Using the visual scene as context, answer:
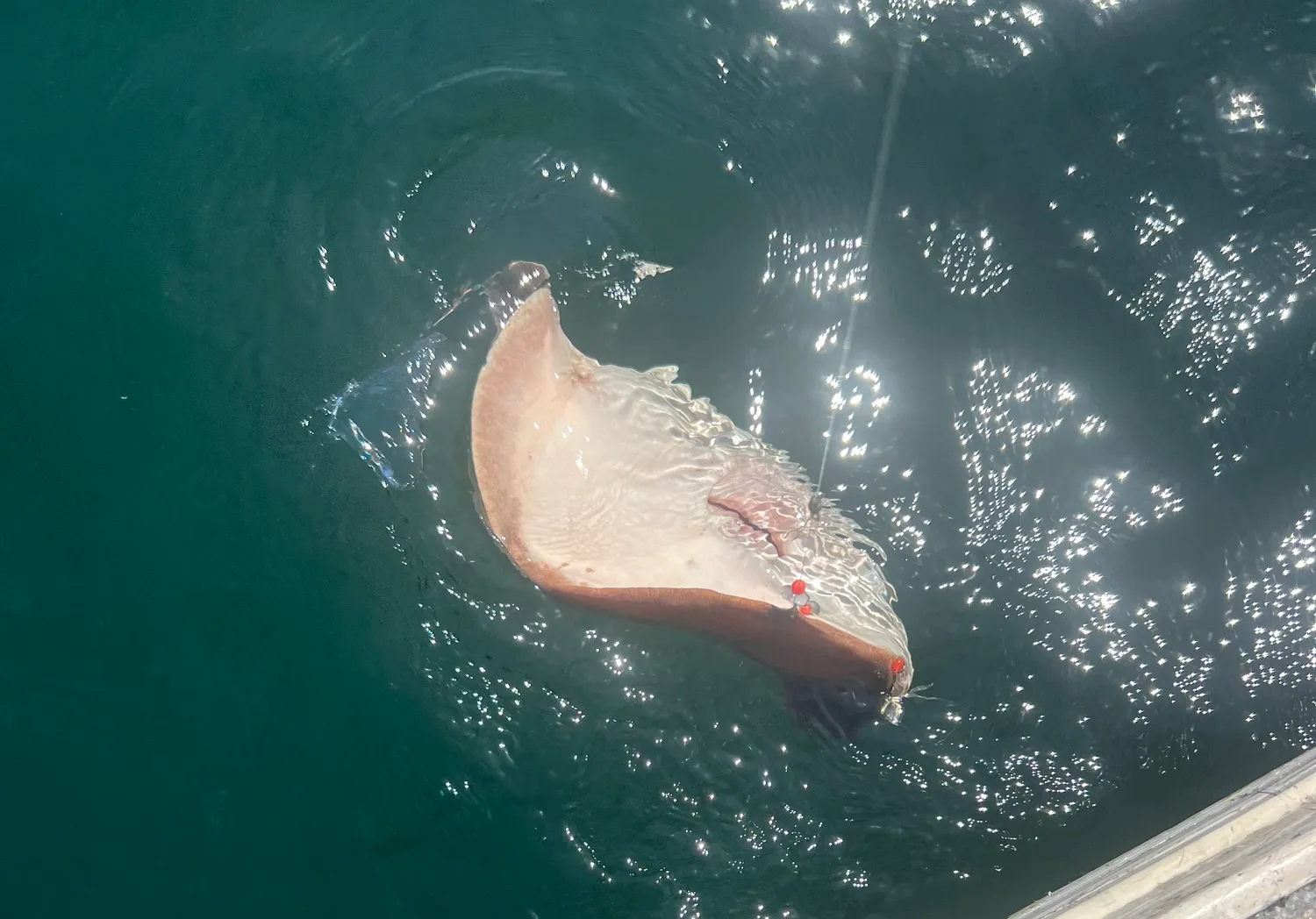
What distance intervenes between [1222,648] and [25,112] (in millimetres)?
6614

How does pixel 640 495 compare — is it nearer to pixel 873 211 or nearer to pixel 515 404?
pixel 515 404

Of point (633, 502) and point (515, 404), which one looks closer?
point (515, 404)

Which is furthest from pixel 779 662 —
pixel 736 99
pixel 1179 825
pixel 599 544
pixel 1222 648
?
pixel 736 99

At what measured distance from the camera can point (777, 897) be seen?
3537 mm

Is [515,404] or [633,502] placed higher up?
[515,404]

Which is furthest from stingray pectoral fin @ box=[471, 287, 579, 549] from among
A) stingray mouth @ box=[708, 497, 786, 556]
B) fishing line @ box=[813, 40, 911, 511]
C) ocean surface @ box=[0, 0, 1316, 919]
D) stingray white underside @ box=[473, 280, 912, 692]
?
fishing line @ box=[813, 40, 911, 511]

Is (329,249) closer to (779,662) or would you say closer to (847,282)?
(847,282)

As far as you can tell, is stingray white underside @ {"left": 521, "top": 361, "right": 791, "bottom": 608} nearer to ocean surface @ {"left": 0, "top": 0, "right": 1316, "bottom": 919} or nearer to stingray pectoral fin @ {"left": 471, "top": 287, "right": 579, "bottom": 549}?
stingray pectoral fin @ {"left": 471, "top": 287, "right": 579, "bottom": 549}

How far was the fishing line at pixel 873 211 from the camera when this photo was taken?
4.23m

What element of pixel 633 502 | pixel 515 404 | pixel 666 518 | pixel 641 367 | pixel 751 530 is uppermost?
pixel 641 367

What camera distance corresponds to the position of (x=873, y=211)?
14.9 feet

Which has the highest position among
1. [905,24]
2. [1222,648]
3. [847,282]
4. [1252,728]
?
[905,24]

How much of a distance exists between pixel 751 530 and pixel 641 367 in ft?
3.77

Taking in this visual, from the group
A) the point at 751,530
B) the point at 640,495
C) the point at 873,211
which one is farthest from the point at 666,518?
the point at 873,211
